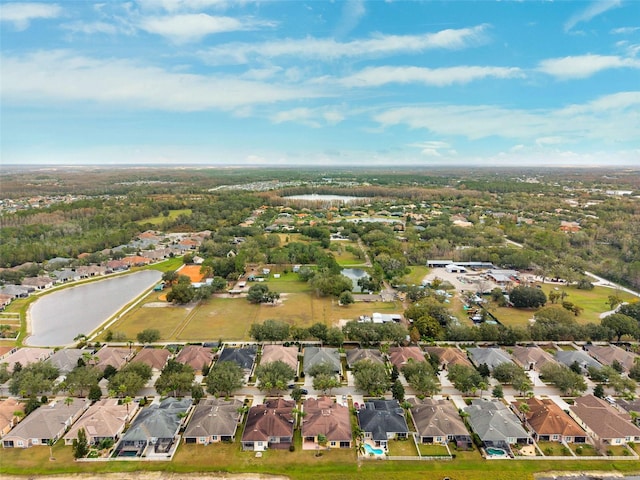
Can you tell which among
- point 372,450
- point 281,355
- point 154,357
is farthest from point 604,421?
point 154,357

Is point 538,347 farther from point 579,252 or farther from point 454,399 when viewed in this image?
point 579,252

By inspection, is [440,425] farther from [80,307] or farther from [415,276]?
[80,307]

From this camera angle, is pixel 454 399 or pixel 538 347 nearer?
pixel 454 399

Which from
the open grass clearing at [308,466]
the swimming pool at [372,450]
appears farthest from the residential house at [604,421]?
the swimming pool at [372,450]

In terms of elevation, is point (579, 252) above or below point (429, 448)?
above

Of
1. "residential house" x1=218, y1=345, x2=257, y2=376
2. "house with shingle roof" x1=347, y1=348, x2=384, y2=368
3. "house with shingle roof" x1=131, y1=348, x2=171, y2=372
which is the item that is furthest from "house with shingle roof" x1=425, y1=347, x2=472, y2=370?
"house with shingle roof" x1=131, y1=348, x2=171, y2=372

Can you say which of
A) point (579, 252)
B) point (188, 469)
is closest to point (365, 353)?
point (188, 469)
